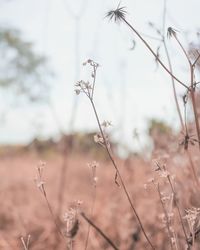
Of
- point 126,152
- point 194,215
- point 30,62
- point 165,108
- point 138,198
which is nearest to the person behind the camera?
point 194,215

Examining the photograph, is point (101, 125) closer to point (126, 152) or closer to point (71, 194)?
point (126, 152)

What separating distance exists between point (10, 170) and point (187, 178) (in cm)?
706

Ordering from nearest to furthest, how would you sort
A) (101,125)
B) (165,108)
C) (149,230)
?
(101,125)
(165,108)
(149,230)

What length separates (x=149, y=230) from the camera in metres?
3.69

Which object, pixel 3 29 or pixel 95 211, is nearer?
pixel 95 211

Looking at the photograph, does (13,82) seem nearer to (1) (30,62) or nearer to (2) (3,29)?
(1) (30,62)

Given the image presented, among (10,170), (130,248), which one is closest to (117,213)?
(130,248)

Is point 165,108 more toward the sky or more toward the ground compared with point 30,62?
more toward the ground

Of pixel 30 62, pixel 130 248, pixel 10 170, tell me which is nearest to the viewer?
pixel 130 248

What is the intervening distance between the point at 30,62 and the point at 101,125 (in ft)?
16.3

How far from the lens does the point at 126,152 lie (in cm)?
415

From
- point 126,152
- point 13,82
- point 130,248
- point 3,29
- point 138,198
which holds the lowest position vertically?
point 130,248

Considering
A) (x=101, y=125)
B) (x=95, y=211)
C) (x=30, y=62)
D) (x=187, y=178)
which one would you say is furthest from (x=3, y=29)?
(x=101, y=125)

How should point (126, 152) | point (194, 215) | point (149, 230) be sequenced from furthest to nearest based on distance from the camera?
point (126, 152), point (149, 230), point (194, 215)
